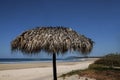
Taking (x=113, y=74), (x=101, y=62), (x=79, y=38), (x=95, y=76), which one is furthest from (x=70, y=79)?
(x=101, y=62)

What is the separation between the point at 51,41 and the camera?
460 inches

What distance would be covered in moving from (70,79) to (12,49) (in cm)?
893

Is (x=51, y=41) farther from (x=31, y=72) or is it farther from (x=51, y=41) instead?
(x=31, y=72)

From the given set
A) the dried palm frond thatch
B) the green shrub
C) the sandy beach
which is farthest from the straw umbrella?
the green shrub

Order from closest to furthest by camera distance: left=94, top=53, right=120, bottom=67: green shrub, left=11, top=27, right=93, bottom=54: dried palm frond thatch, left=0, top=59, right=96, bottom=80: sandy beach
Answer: left=11, top=27, right=93, bottom=54: dried palm frond thatch → left=0, top=59, right=96, bottom=80: sandy beach → left=94, top=53, right=120, bottom=67: green shrub

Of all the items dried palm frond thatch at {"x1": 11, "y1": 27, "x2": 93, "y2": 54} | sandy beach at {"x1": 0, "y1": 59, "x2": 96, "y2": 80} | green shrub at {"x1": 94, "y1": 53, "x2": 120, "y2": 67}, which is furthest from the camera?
green shrub at {"x1": 94, "y1": 53, "x2": 120, "y2": 67}

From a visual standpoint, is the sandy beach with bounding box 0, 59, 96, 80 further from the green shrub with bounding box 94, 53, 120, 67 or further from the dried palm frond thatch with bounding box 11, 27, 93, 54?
the dried palm frond thatch with bounding box 11, 27, 93, 54

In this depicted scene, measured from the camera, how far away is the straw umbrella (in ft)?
38.2

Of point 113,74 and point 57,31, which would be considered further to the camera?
point 113,74

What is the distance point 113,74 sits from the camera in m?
22.3

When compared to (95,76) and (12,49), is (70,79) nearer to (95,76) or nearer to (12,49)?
(95,76)

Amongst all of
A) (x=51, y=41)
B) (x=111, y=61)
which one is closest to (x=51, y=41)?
(x=51, y=41)

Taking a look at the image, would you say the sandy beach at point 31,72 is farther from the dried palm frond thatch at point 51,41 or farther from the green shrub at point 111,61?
the dried palm frond thatch at point 51,41

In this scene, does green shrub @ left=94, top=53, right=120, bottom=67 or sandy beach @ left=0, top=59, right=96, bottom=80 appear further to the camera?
green shrub @ left=94, top=53, right=120, bottom=67
